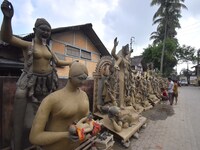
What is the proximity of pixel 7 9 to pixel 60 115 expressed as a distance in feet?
4.03

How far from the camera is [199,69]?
45.4 m

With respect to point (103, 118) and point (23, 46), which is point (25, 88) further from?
point (103, 118)

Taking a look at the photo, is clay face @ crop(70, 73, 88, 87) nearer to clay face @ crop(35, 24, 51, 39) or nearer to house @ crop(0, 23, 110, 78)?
clay face @ crop(35, 24, 51, 39)

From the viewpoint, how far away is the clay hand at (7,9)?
1982mm

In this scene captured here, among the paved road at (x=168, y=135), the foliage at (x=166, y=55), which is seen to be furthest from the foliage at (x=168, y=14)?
the paved road at (x=168, y=135)

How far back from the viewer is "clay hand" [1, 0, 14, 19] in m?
1.98

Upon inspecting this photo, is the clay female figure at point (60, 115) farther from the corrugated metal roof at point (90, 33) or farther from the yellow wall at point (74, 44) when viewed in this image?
the corrugated metal roof at point (90, 33)

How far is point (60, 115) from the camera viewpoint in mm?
1798

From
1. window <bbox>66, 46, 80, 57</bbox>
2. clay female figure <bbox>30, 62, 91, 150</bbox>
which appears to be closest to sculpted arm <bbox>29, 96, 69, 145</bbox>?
clay female figure <bbox>30, 62, 91, 150</bbox>

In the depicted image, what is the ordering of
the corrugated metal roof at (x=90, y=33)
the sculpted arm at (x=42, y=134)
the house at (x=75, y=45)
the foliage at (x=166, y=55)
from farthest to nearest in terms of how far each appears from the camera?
the foliage at (x=166, y=55) < the corrugated metal roof at (x=90, y=33) < the house at (x=75, y=45) < the sculpted arm at (x=42, y=134)

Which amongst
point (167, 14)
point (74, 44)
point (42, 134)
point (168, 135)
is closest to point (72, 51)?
point (74, 44)

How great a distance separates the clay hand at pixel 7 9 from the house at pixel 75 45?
5666 mm

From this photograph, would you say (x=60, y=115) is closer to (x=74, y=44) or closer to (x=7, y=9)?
(x=7, y=9)

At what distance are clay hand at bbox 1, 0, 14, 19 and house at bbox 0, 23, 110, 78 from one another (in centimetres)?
567
